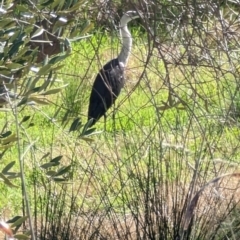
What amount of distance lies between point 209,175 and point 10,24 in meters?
1.78

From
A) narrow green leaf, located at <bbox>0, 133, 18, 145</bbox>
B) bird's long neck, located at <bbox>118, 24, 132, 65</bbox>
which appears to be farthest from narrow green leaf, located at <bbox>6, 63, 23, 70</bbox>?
bird's long neck, located at <bbox>118, 24, 132, 65</bbox>

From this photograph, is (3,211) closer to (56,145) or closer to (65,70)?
(56,145)

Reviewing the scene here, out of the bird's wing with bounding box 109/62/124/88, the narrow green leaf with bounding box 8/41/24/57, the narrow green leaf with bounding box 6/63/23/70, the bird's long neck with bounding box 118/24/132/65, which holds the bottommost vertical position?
the bird's wing with bounding box 109/62/124/88

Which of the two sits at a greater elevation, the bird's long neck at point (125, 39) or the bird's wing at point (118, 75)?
the bird's long neck at point (125, 39)

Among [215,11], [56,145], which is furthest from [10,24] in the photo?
[56,145]

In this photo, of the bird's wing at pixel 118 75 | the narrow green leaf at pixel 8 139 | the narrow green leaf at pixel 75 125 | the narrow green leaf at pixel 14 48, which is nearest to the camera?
the narrow green leaf at pixel 14 48

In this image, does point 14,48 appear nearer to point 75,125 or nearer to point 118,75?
point 75,125

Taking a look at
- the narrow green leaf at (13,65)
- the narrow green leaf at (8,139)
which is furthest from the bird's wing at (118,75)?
the narrow green leaf at (13,65)

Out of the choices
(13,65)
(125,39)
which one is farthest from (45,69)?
(125,39)

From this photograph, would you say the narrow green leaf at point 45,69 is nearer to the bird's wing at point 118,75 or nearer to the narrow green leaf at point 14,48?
the narrow green leaf at point 14,48

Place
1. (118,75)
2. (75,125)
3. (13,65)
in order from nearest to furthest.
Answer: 1. (13,65)
2. (75,125)
3. (118,75)

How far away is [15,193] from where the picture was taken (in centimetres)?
456

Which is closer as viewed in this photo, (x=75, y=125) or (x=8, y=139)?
(x=8, y=139)

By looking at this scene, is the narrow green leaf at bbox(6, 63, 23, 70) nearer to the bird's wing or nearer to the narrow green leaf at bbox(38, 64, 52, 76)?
the narrow green leaf at bbox(38, 64, 52, 76)
